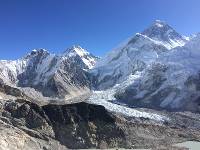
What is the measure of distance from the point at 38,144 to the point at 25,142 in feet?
21.1

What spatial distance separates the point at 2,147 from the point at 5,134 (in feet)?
46.5

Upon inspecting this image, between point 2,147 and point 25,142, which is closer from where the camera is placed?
point 2,147

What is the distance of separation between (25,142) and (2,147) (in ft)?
59.3

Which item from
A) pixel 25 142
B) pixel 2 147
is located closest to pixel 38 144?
pixel 25 142

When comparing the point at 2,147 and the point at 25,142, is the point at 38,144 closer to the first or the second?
the point at 25,142

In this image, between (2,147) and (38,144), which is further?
(38,144)

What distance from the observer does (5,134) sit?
192 metres

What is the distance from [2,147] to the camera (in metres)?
178

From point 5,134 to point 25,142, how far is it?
877 cm

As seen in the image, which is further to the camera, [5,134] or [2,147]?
[5,134]

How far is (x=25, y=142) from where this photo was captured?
195 meters
